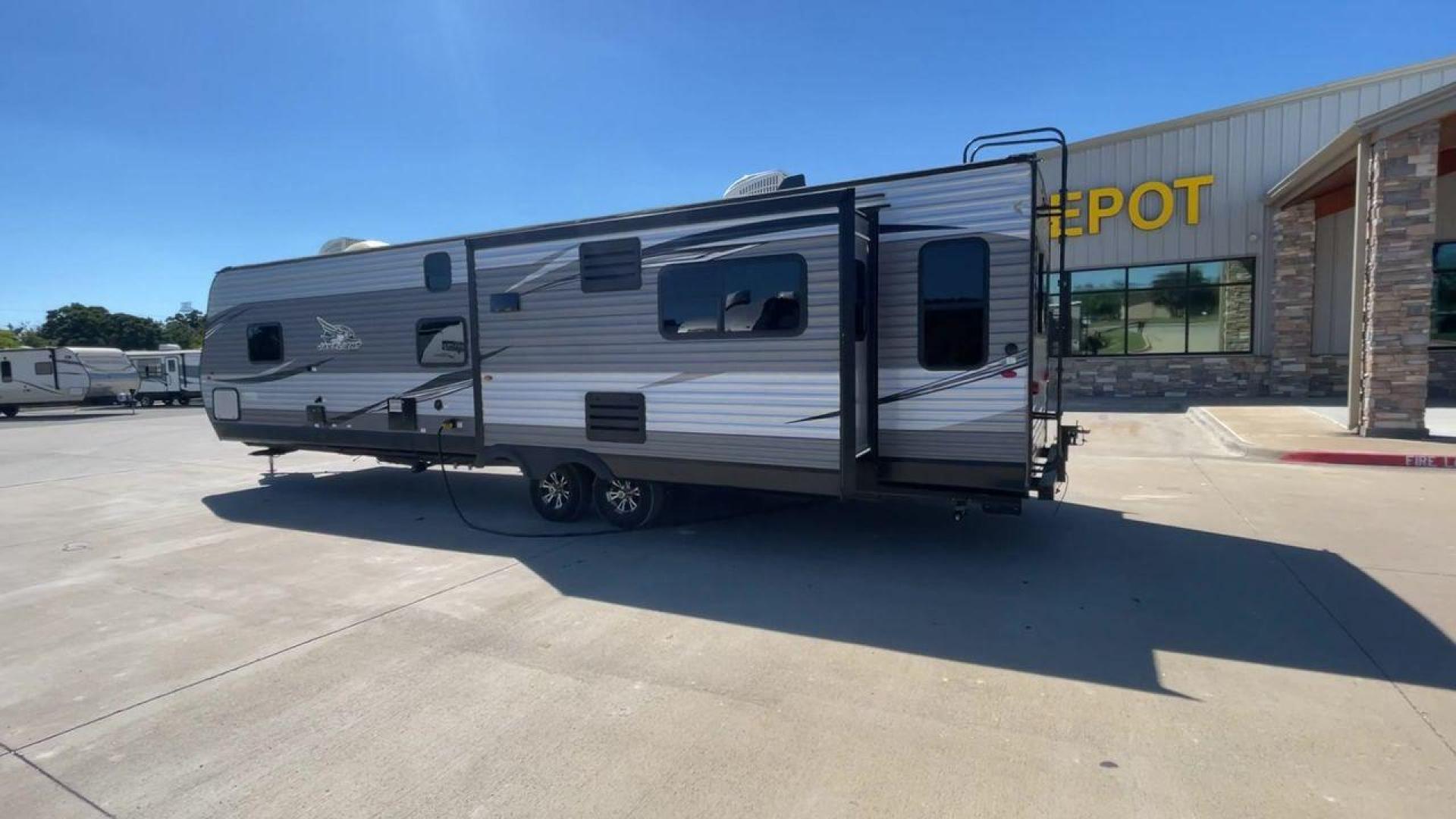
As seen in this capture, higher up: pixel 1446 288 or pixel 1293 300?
pixel 1446 288

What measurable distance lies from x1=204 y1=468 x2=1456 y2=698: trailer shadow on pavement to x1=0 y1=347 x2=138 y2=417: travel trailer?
27.0m

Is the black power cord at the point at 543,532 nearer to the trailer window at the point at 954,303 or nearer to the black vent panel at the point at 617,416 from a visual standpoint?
the black vent panel at the point at 617,416

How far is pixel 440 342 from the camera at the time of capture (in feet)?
27.5

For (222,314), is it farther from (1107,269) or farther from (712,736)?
(1107,269)

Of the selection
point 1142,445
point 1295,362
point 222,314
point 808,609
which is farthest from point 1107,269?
point 222,314

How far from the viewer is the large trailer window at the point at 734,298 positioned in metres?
6.15

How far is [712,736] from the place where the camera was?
356cm

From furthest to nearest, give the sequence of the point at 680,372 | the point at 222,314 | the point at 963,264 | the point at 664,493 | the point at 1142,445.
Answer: the point at 1142,445
the point at 222,314
the point at 664,493
the point at 680,372
the point at 963,264

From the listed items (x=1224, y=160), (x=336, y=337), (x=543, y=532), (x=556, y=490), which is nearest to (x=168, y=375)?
(x=336, y=337)

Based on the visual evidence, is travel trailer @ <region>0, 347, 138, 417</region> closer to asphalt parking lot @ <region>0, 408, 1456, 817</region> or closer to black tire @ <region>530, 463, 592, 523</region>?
asphalt parking lot @ <region>0, 408, 1456, 817</region>

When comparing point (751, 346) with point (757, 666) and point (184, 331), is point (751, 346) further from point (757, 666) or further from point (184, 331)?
point (184, 331)

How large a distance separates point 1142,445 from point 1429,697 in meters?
9.51

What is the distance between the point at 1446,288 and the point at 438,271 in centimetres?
2052

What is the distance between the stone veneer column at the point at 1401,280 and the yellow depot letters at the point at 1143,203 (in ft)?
22.4
